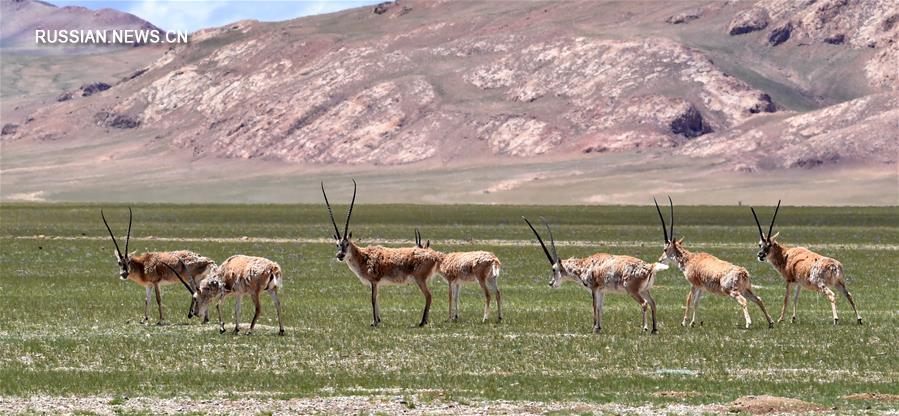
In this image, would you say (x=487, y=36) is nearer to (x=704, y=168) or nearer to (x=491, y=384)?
(x=704, y=168)

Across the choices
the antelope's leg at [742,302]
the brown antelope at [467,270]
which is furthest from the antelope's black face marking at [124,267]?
the antelope's leg at [742,302]

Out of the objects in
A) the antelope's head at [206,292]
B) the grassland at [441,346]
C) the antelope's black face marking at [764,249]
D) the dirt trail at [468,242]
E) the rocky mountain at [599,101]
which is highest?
the rocky mountain at [599,101]

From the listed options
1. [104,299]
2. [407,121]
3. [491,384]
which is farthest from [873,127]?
[491,384]

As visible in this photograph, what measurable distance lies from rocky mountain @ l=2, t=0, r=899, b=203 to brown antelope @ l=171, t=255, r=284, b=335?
125808mm

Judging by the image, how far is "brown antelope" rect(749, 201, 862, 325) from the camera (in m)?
25.9

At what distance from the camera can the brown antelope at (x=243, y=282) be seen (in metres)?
24.0

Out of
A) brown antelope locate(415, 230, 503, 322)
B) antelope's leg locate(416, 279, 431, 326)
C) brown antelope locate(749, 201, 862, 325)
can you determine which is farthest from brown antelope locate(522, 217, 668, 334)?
brown antelope locate(749, 201, 862, 325)

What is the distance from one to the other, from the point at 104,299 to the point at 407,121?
146008mm

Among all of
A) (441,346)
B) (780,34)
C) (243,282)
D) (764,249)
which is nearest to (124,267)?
(243,282)

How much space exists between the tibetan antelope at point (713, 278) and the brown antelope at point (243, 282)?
705 centimetres

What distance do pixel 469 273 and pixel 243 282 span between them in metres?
4.64

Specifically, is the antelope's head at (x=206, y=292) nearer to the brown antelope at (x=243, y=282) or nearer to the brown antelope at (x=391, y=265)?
the brown antelope at (x=243, y=282)

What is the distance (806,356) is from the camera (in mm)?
20938

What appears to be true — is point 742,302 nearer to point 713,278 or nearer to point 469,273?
point 713,278
